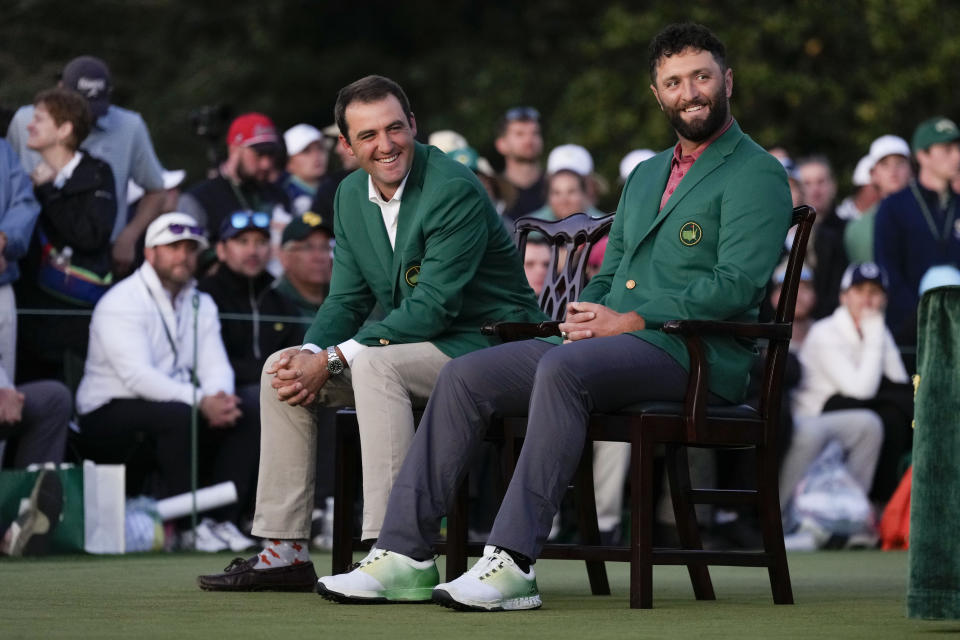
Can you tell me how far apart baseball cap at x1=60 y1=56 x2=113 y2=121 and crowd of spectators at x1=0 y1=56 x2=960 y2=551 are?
0.01 metres

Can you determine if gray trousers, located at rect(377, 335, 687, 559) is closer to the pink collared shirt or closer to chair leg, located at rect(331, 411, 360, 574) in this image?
the pink collared shirt

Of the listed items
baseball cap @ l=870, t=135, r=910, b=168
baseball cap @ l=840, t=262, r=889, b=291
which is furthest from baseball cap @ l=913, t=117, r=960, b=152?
baseball cap @ l=840, t=262, r=889, b=291

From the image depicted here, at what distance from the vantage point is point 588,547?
20.7ft

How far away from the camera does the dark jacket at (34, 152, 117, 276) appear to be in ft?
31.9

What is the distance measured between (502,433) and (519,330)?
0.37 meters

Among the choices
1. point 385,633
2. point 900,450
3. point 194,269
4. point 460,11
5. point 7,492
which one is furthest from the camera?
point 460,11

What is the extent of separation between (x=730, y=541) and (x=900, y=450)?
1.27 metres

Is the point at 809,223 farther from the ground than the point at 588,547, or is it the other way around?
the point at 809,223

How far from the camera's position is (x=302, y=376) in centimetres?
645

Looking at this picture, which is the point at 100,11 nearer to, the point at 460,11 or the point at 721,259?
the point at 460,11

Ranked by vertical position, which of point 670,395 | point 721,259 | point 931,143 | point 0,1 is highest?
point 0,1

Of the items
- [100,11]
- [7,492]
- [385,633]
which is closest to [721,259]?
[385,633]

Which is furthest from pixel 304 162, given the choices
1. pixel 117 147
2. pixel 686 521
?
pixel 686 521

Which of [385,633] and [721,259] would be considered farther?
[721,259]
